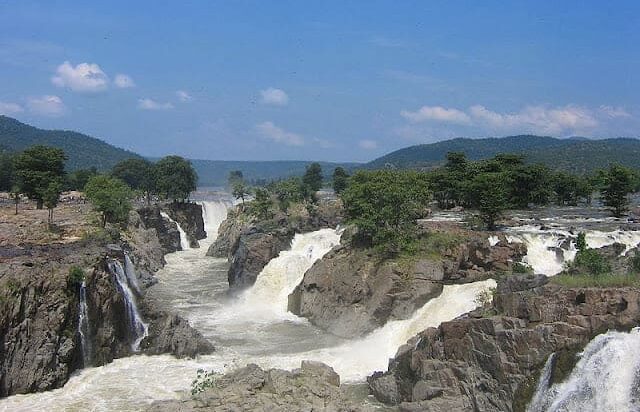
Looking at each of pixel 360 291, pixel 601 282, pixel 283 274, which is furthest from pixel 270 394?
pixel 283 274

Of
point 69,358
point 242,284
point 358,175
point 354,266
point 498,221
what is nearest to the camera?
point 69,358

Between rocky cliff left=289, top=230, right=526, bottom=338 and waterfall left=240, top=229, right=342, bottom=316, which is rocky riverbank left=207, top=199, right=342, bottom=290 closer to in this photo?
waterfall left=240, top=229, right=342, bottom=316

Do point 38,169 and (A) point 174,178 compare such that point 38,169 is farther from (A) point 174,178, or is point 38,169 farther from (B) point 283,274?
(B) point 283,274

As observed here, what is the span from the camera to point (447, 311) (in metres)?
34.3

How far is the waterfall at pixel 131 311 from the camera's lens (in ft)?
112

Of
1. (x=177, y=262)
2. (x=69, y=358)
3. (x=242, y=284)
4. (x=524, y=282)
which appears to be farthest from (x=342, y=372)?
(x=177, y=262)

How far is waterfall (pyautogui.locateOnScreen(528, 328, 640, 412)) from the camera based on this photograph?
19.1m

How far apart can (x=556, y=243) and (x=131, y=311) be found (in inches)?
1185

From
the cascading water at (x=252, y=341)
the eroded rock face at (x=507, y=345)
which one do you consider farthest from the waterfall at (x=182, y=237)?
the eroded rock face at (x=507, y=345)

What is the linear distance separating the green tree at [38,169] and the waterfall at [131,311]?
26242 millimetres

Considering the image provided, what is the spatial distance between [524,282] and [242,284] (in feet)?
94.3

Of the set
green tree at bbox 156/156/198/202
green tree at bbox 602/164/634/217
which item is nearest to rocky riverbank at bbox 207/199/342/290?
green tree at bbox 156/156/198/202

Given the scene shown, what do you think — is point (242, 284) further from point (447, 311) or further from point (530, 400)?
point (530, 400)

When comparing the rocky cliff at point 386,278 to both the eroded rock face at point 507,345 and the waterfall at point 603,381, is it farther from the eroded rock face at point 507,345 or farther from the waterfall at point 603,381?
the waterfall at point 603,381
